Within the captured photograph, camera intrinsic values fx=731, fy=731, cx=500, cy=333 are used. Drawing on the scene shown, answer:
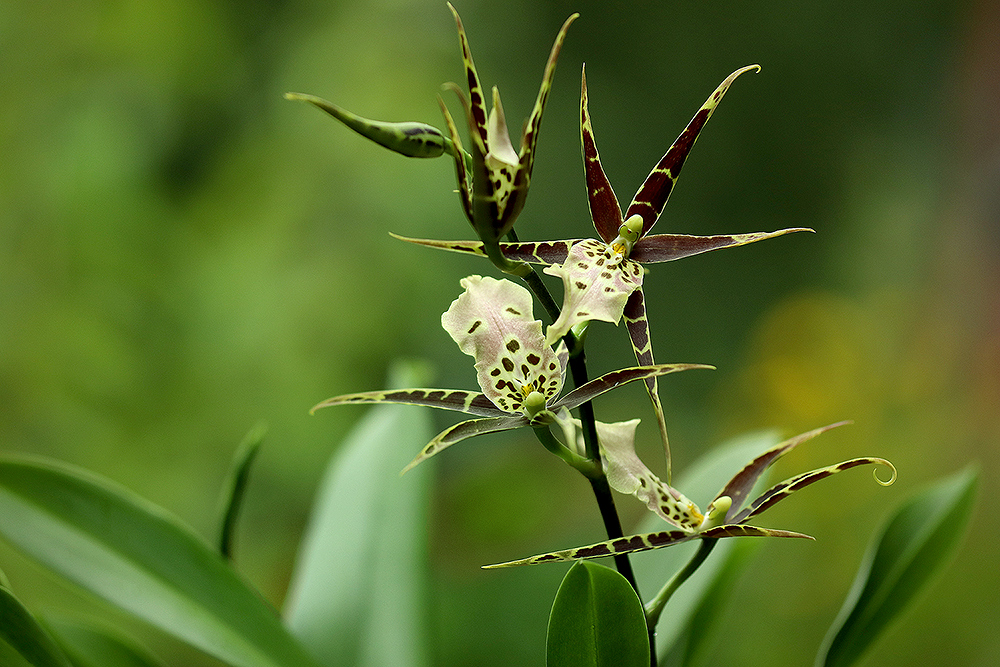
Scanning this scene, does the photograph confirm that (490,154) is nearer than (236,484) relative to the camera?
Yes

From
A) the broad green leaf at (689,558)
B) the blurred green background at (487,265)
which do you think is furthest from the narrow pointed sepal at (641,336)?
the blurred green background at (487,265)

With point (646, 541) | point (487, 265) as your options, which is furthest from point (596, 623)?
point (487, 265)

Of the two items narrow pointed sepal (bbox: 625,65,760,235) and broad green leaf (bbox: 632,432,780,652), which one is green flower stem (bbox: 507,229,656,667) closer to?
narrow pointed sepal (bbox: 625,65,760,235)

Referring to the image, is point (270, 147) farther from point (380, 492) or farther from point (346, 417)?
point (380, 492)

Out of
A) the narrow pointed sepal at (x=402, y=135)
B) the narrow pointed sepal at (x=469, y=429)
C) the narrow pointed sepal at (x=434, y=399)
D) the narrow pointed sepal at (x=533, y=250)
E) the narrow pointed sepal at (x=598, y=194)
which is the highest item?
the narrow pointed sepal at (x=402, y=135)

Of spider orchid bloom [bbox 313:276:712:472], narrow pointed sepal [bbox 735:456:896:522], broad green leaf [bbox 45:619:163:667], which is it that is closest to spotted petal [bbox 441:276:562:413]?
spider orchid bloom [bbox 313:276:712:472]

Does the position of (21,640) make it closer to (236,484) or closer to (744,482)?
(236,484)

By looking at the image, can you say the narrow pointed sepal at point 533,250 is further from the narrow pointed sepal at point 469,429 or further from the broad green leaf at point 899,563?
the broad green leaf at point 899,563
